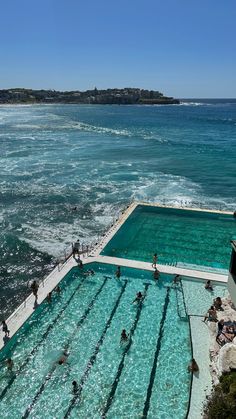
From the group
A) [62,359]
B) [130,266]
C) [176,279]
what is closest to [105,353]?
[62,359]

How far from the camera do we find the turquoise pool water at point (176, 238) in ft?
92.7

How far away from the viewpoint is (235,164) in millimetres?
59594

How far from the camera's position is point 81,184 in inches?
1892

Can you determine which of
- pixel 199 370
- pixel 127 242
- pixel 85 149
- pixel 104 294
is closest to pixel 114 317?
pixel 104 294

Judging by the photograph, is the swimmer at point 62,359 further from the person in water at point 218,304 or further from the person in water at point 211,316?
the person in water at point 218,304

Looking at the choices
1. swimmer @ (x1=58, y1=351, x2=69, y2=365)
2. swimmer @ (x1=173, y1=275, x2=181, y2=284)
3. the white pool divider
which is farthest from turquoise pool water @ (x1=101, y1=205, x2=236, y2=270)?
swimmer @ (x1=58, y1=351, x2=69, y2=365)

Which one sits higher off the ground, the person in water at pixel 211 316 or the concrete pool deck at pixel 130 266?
the person in water at pixel 211 316

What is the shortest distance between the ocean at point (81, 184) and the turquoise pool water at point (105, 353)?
14.6 feet

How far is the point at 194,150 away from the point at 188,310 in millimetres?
54862

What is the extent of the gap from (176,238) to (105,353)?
50.1ft

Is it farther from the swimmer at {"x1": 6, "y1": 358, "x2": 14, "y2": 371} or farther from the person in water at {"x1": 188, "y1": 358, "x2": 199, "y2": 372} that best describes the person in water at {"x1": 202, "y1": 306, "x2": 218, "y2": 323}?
the swimmer at {"x1": 6, "y1": 358, "x2": 14, "y2": 371}

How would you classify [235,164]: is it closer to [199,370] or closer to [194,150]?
[194,150]

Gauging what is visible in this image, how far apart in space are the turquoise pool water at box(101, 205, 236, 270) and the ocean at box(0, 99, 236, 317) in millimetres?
3038

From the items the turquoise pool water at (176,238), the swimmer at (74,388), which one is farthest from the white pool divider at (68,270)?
the swimmer at (74,388)
